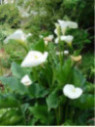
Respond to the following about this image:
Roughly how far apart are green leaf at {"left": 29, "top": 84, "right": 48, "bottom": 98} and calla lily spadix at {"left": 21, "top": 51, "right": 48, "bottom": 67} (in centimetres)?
19

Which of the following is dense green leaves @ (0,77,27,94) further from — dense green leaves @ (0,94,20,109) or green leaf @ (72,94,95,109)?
green leaf @ (72,94,95,109)

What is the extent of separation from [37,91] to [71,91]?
0.62 feet

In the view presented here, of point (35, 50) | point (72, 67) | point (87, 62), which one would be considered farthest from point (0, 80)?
point (87, 62)

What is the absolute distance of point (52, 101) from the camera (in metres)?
1.55

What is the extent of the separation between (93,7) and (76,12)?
0.14m

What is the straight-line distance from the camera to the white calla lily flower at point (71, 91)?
1.52 m

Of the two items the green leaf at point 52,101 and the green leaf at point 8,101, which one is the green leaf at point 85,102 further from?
the green leaf at point 8,101

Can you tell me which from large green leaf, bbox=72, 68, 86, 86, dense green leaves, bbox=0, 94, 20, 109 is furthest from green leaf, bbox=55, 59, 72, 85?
dense green leaves, bbox=0, 94, 20, 109

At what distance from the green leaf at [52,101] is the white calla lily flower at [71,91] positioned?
0.07 m

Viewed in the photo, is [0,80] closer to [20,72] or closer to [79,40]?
[20,72]

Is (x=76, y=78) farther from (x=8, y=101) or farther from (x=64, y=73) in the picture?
(x=8, y=101)

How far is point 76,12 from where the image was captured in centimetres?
248

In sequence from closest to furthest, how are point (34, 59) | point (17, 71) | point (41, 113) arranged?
point (34, 59), point (41, 113), point (17, 71)

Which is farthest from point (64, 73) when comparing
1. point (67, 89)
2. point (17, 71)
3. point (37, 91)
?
point (17, 71)
